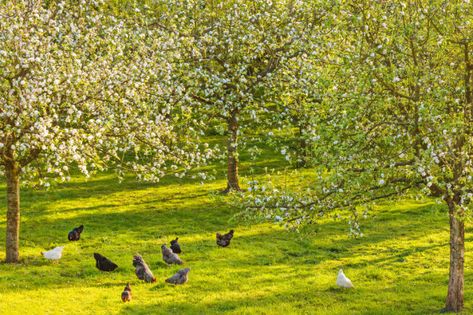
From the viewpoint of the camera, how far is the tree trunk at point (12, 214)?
2783 centimetres

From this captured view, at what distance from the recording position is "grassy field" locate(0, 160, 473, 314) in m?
23.8

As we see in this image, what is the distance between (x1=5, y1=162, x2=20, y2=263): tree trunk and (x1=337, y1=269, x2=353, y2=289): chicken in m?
15.2

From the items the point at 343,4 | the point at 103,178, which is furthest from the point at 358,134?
the point at 103,178

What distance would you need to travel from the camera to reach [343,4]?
21797 mm

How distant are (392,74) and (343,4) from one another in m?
3.69

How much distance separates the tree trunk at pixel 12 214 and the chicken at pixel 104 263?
14.0 ft

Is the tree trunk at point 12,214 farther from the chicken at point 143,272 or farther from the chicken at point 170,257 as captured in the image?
the chicken at point 170,257

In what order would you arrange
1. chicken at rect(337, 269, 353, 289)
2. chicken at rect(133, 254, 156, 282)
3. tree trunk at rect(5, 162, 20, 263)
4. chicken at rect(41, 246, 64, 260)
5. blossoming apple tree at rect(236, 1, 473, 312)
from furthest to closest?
1. chicken at rect(41, 246, 64, 260)
2. tree trunk at rect(5, 162, 20, 263)
3. chicken at rect(133, 254, 156, 282)
4. chicken at rect(337, 269, 353, 289)
5. blossoming apple tree at rect(236, 1, 473, 312)

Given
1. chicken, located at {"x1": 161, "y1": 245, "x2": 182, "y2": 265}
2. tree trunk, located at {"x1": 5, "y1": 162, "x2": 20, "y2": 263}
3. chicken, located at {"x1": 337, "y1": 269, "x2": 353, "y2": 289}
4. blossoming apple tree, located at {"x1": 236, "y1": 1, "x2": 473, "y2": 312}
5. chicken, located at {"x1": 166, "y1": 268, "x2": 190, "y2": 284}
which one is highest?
blossoming apple tree, located at {"x1": 236, "y1": 1, "x2": 473, "y2": 312}

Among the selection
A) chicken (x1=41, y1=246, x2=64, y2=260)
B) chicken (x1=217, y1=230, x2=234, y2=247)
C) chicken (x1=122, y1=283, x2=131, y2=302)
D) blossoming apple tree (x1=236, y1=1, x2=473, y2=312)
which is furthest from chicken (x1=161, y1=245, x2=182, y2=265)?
blossoming apple tree (x1=236, y1=1, x2=473, y2=312)

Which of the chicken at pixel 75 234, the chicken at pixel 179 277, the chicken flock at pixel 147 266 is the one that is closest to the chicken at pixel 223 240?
the chicken flock at pixel 147 266

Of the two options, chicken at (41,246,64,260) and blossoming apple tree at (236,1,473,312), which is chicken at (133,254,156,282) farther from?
blossoming apple tree at (236,1,473,312)

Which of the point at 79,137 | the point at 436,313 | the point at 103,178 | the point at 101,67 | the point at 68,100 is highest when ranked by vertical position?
the point at 101,67

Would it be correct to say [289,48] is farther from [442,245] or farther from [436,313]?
[436,313]
